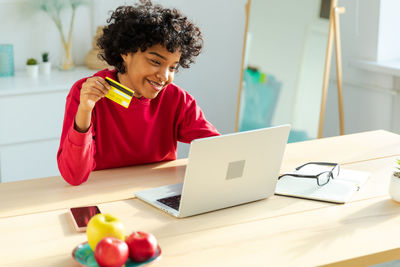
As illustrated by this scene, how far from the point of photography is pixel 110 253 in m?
1.21

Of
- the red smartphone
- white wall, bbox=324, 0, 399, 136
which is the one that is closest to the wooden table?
the red smartphone

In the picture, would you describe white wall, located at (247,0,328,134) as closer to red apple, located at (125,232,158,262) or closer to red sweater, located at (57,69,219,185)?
red sweater, located at (57,69,219,185)

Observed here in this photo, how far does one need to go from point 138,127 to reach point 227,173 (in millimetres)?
580

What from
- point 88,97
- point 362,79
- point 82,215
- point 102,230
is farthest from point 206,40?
point 102,230

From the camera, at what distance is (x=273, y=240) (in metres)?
1.42

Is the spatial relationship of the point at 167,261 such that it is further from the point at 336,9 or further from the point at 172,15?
the point at 336,9

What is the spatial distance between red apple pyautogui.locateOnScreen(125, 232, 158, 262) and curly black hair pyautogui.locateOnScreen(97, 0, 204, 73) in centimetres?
80

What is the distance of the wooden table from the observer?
1333 millimetres

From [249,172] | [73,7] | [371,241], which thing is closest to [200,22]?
[73,7]

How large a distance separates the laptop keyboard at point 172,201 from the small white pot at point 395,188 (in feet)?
1.93

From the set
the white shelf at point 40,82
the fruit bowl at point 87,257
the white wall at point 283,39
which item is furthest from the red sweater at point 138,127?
the white wall at point 283,39

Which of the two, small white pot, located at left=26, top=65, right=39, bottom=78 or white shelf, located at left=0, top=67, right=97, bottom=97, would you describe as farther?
small white pot, located at left=26, top=65, right=39, bottom=78

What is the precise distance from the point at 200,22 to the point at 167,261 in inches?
109

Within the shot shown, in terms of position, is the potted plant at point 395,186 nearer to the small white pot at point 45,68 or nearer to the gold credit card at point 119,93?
the gold credit card at point 119,93
